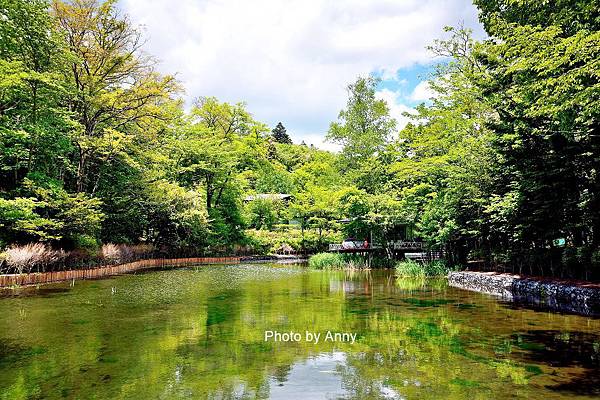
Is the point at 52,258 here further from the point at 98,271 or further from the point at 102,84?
the point at 102,84

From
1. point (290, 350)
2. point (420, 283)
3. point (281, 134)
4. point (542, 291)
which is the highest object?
point (281, 134)

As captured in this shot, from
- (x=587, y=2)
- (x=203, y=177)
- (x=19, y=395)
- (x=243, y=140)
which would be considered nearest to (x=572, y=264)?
(x=587, y=2)

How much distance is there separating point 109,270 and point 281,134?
6378cm

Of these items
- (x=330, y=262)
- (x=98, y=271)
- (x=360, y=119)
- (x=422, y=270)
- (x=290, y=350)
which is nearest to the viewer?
(x=290, y=350)

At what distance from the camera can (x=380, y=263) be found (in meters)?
26.7

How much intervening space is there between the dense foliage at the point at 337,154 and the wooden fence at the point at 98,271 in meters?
1.49

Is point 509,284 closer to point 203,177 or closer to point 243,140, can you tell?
point 203,177

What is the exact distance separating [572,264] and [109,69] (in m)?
24.4

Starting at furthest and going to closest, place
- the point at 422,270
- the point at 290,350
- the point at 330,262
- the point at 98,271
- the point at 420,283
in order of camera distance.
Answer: the point at 330,262 < the point at 98,271 < the point at 422,270 < the point at 420,283 < the point at 290,350

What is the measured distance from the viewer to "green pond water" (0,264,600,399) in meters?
5.55

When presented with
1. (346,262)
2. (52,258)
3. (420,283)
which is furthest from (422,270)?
(52,258)

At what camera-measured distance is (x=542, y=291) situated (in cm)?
1258

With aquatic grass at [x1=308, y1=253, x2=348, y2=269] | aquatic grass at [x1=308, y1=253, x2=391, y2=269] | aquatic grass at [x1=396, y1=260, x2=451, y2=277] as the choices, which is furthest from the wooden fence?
aquatic grass at [x1=396, y1=260, x2=451, y2=277]

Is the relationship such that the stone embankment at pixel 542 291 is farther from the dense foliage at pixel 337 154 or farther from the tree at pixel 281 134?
the tree at pixel 281 134
